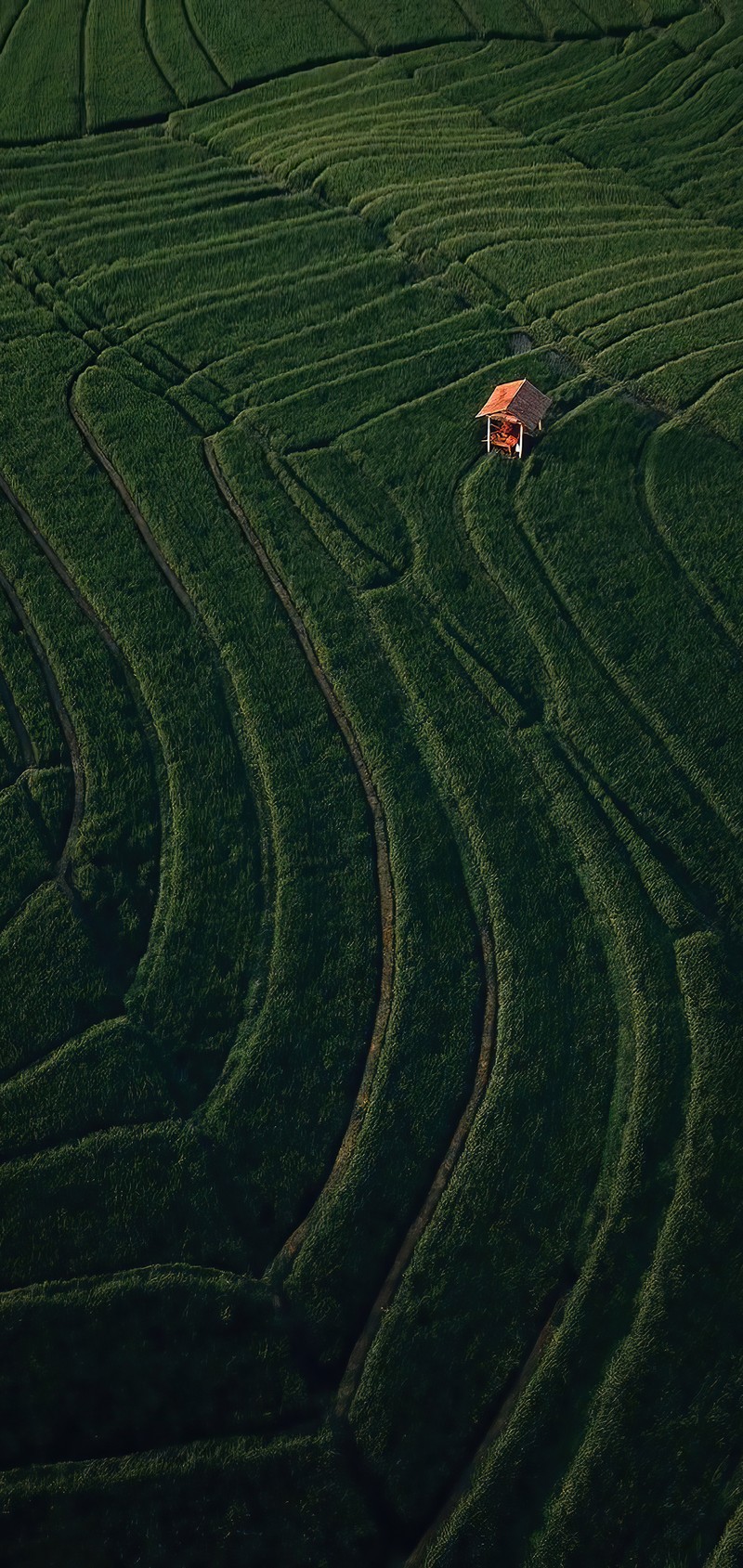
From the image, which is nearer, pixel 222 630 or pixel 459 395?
pixel 222 630

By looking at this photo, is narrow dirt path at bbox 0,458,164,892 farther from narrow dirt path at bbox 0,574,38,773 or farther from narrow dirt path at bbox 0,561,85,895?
narrow dirt path at bbox 0,574,38,773

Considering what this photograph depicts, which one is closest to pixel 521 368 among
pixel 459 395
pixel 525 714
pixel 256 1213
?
pixel 459 395

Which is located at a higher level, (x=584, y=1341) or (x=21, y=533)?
(x=21, y=533)

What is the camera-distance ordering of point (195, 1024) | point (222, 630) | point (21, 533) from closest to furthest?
1. point (195, 1024)
2. point (222, 630)
3. point (21, 533)

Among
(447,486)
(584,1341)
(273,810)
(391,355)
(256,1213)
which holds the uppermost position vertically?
(391,355)

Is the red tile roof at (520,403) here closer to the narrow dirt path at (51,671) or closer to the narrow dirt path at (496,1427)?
the narrow dirt path at (51,671)

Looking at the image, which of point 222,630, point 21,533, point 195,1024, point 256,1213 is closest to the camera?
point 256,1213

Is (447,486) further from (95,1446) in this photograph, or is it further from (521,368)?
(95,1446)
